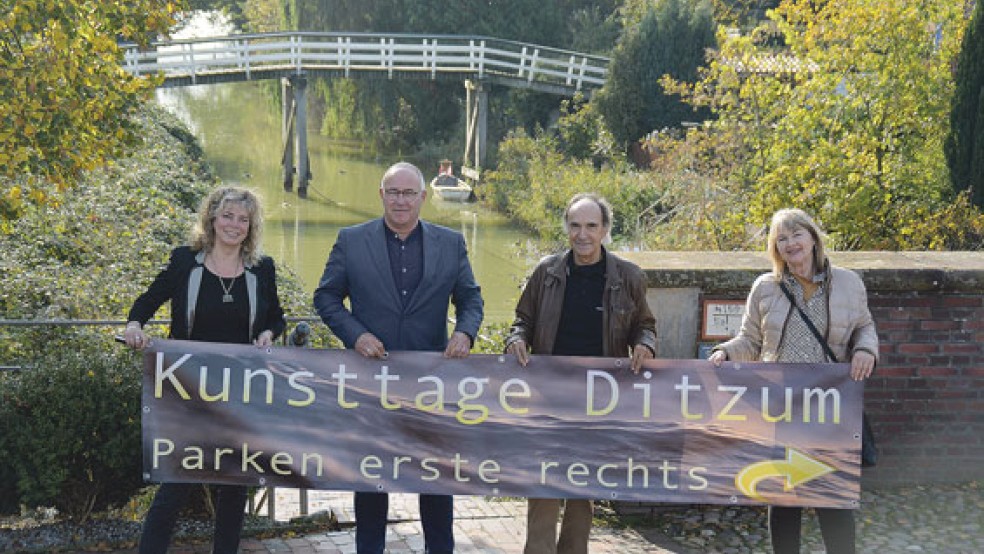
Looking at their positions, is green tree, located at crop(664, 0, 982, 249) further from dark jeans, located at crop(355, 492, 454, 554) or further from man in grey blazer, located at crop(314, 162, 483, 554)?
dark jeans, located at crop(355, 492, 454, 554)

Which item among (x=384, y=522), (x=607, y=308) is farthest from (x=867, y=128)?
(x=384, y=522)

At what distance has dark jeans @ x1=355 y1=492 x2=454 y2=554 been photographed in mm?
5648

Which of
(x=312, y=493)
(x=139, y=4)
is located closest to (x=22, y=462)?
(x=312, y=493)

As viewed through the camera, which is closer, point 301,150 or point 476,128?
point 301,150

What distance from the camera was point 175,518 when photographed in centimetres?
557

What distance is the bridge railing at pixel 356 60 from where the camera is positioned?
36.0m

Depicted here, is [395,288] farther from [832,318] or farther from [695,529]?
[695,529]

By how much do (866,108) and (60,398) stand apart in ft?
31.9

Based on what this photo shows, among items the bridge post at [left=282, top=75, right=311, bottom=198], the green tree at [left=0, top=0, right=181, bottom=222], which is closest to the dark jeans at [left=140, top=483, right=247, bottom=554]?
the green tree at [left=0, top=0, right=181, bottom=222]

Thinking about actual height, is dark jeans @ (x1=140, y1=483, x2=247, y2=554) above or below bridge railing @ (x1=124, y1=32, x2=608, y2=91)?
below

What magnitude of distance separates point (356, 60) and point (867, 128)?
26.7m

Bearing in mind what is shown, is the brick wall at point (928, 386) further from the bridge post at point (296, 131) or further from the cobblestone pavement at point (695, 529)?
the bridge post at point (296, 131)

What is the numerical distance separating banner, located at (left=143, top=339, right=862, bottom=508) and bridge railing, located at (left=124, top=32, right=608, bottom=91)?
29828 millimetres

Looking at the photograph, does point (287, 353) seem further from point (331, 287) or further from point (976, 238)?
point (976, 238)
